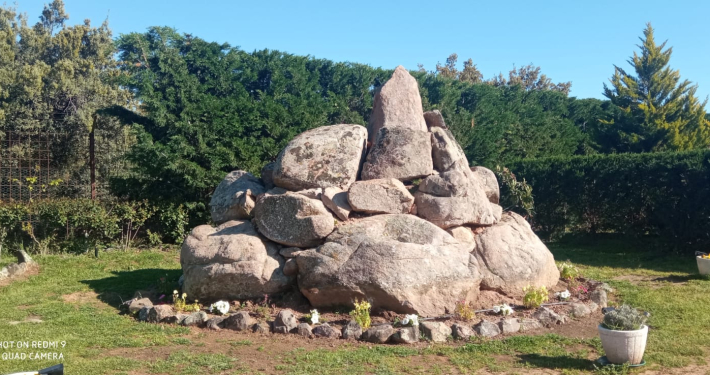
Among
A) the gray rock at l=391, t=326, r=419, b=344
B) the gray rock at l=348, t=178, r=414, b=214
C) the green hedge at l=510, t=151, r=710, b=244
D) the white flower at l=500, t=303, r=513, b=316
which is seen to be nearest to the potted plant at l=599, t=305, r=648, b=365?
the white flower at l=500, t=303, r=513, b=316

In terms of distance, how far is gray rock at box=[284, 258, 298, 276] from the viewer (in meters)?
8.23

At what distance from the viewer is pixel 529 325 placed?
7398 millimetres

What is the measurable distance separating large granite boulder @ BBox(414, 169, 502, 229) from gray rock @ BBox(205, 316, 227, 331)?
3.20 m

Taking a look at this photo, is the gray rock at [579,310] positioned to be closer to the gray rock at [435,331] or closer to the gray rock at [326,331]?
the gray rock at [435,331]

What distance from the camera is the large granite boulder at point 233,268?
820 cm

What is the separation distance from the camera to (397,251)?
770cm

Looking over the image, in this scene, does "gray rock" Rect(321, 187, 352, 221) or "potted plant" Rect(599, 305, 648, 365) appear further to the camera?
"gray rock" Rect(321, 187, 352, 221)

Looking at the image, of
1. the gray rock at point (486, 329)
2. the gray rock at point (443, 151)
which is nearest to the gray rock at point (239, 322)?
the gray rock at point (486, 329)

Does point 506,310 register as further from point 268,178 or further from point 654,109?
point 654,109

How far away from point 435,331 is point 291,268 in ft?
7.56

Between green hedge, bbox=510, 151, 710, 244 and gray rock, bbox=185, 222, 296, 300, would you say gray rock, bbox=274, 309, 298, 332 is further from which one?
green hedge, bbox=510, 151, 710, 244

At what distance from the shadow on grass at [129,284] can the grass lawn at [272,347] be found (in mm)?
55

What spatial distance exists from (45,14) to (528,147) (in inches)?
1029

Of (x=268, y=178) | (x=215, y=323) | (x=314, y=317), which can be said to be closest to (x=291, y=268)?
(x=314, y=317)
